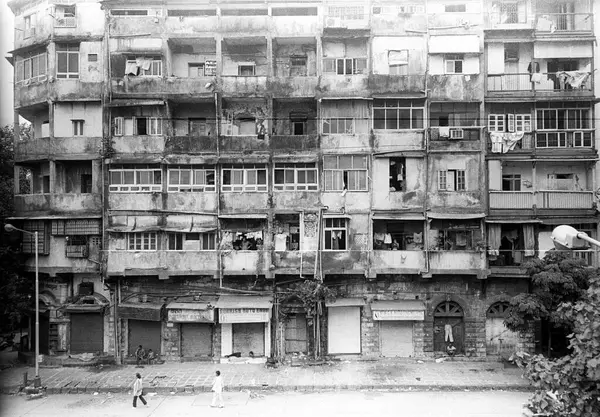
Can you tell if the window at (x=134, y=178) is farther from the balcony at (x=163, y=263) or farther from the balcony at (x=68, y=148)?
the balcony at (x=163, y=263)

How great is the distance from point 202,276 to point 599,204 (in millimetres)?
20511

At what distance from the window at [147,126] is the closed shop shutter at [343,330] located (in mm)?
12924

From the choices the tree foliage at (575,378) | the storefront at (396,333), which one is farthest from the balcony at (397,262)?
the tree foliage at (575,378)

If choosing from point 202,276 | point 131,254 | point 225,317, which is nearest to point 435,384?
point 225,317

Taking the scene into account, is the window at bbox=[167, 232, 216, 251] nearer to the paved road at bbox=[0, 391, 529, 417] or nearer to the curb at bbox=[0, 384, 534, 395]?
the curb at bbox=[0, 384, 534, 395]

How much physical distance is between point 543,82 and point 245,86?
15.4 metres

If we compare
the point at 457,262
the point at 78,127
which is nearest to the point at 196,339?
the point at 78,127

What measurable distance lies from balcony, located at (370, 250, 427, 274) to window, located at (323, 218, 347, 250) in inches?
69.5

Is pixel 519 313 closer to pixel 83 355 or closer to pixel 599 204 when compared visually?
pixel 599 204

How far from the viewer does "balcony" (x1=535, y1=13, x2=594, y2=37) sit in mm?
21953

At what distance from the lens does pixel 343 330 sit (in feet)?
71.3

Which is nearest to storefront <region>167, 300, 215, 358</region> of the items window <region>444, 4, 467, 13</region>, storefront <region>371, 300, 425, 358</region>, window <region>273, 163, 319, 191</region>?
window <region>273, 163, 319, 191</region>

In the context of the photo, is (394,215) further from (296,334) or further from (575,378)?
(575,378)

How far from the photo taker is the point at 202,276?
21.8 metres
